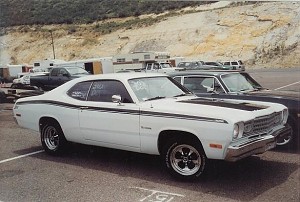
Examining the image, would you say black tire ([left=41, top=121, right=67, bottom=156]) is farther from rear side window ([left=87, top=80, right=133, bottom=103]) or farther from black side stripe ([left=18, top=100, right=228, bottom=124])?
rear side window ([left=87, top=80, right=133, bottom=103])

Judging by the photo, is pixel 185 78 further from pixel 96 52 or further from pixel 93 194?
pixel 96 52

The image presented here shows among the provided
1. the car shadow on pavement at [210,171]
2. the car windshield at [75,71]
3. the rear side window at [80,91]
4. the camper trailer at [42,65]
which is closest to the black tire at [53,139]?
the car shadow on pavement at [210,171]

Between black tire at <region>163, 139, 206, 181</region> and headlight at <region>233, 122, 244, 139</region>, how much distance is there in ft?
A: 1.50

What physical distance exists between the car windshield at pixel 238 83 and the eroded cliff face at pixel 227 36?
2411 cm

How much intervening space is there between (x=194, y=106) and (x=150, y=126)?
24.4 inches

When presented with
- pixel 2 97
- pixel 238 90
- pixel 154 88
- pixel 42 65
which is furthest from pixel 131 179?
pixel 42 65

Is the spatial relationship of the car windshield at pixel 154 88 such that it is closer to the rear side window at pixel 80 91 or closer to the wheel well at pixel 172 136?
the wheel well at pixel 172 136

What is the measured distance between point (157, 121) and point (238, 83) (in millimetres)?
2826

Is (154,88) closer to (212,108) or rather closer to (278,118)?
(212,108)

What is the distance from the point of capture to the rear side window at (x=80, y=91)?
6.09m

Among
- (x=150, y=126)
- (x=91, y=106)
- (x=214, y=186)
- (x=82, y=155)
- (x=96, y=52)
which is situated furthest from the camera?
(x=96, y=52)

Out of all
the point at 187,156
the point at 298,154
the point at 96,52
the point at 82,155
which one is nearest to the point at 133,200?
the point at 187,156

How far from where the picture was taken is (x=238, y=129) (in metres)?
4.58

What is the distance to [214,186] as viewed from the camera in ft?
15.5
